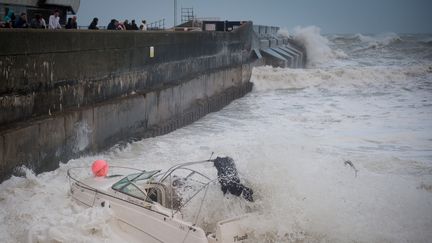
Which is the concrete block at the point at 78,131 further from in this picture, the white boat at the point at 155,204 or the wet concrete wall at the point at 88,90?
the white boat at the point at 155,204

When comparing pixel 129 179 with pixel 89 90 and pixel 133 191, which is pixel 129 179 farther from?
pixel 89 90

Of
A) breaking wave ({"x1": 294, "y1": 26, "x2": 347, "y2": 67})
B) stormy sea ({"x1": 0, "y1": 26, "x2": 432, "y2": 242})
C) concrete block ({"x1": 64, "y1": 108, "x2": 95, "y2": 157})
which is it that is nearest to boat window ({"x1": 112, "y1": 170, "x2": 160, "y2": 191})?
stormy sea ({"x1": 0, "y1": 26, "x2": 432, "y2": 242})

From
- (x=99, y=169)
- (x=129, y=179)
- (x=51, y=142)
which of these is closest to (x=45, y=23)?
(x=51, y=142)

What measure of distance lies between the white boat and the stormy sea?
0.20 metres

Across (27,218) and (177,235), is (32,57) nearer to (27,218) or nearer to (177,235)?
Result: (27,218)

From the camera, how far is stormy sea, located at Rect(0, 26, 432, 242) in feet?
23.9

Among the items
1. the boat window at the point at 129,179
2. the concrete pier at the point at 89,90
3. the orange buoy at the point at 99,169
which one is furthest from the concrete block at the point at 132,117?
the boat window at the point at 129,179

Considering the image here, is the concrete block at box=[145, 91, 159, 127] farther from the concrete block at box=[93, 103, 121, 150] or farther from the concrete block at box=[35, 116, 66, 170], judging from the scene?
the concrete block at box=[35, 116, 66, 170]

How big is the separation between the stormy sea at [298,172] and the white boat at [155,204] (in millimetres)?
203

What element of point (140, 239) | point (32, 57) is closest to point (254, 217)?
point (140, 239)

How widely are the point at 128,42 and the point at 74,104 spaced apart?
3.24 m

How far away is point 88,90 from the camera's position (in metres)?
12.0

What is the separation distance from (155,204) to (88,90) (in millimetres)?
6031

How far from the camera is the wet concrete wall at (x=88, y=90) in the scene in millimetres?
9406
